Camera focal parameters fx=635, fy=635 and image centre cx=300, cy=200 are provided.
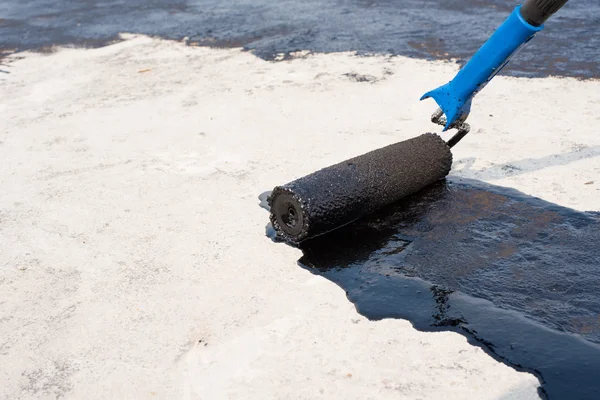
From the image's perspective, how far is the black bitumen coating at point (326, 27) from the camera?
25.0 ft

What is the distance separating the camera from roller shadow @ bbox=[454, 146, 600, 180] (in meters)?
4.89

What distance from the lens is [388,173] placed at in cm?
435

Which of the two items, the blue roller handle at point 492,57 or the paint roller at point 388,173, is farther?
the paint roller at point 388,173

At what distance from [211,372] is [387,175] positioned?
6.33ft

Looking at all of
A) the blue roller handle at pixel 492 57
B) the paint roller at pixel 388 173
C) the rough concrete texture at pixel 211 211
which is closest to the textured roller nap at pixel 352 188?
the paint roller at pixel 388 173

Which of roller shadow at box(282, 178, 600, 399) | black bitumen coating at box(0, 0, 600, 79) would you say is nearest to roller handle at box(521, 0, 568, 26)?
roller shadow at box(282, 178, 600, 399)

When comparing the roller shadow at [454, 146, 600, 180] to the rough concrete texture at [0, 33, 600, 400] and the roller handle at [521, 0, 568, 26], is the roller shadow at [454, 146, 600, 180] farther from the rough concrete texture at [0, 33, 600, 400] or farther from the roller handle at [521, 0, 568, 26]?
the roller handle at [521, 0, 568, 26]

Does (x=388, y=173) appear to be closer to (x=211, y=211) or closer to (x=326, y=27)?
(x=211, y=211)

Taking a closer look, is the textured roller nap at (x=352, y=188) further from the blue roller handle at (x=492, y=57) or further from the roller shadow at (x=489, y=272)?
the blue roller handle at (x=492, y=57)

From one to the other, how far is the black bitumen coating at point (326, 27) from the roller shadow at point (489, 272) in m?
2.75

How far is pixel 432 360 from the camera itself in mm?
3025

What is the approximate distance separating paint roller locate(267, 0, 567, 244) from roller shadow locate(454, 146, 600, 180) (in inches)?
19.0

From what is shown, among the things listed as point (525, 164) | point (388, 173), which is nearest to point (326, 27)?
point (525, 164)

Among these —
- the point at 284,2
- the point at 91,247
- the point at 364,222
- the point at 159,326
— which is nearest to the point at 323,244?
the point at 364,222
